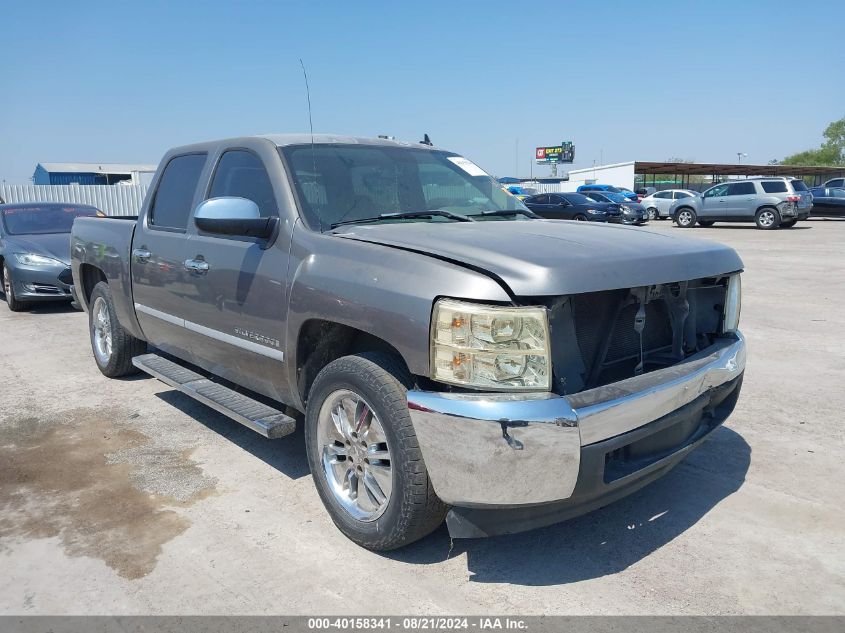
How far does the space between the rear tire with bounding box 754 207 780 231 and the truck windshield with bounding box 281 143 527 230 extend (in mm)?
22229

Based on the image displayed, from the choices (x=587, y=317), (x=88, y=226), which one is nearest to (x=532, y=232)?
(x=587, y=317)

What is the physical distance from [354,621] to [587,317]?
60.3 inches

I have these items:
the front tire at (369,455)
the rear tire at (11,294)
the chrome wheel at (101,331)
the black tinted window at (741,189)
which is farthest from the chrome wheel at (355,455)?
the black tinted window at (741,189)

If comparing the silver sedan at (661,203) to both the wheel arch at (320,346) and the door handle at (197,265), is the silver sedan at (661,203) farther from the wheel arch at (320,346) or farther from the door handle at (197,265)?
the wheel arch at (320,346)

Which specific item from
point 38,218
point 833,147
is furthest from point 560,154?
point 38,218

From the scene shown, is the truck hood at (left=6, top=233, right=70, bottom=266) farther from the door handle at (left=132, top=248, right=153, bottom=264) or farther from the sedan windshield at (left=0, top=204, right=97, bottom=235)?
the door handle at (left=132, top=248, right=153, bottom=264)

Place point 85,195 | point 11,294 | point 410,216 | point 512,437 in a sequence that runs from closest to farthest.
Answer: point 512,437
point 410,216
point 11,294
point 85,195

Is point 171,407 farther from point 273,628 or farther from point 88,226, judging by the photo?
point 273,628

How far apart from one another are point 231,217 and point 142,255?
1.71 meters

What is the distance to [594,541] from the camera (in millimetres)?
3119

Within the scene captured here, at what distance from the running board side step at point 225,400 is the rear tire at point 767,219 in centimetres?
2335

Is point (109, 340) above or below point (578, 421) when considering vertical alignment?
below

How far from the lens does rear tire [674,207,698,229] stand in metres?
25.9

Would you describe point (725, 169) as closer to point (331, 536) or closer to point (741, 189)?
point (741, 189)
